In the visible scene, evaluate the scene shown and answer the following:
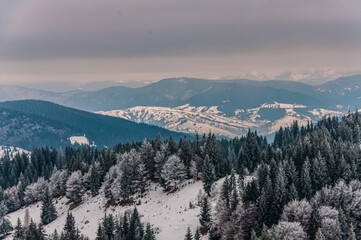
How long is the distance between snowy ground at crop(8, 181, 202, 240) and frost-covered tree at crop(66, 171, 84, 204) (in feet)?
11.7

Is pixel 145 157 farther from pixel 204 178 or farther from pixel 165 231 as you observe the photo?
pixel 165 231

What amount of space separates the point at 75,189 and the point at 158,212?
47654mm

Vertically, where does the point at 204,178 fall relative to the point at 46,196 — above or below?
above

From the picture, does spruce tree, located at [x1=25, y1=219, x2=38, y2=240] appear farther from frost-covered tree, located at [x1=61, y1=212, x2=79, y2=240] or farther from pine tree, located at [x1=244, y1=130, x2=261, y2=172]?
pine tree, located at [x1=244, y1=130, x2=261, y2=172]

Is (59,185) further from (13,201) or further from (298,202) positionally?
(298,202)

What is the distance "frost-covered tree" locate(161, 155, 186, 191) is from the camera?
431ft

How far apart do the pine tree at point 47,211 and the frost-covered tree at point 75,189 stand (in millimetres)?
8412

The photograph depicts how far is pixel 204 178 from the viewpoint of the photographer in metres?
117

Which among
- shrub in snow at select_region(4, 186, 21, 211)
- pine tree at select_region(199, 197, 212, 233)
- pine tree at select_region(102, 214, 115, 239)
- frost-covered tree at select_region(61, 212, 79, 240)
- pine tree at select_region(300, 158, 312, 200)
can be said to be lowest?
shrub in snow at select_region(4, 186, 21, 211)

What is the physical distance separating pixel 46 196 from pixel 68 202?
11678 mm

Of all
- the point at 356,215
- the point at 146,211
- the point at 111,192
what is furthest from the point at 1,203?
the point at 356,215

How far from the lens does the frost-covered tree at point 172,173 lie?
131 meters

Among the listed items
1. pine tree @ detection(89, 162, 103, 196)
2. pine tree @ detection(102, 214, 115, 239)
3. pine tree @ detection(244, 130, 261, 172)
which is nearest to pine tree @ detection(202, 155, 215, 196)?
pine tree @ detection(244, 130, 261, 172)

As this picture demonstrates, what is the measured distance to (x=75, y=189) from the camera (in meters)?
152
